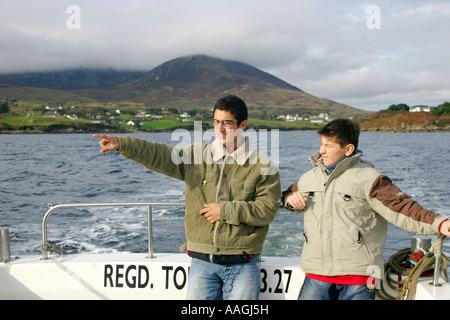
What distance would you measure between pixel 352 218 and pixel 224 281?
1.09 m

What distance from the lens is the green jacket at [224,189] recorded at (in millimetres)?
2869

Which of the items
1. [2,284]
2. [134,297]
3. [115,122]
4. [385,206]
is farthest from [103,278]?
[115,122]

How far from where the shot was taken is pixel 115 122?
4473 inches

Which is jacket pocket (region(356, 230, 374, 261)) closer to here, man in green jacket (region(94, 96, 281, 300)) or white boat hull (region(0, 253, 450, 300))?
man in green jacket (region(94, 96, 281, 300))

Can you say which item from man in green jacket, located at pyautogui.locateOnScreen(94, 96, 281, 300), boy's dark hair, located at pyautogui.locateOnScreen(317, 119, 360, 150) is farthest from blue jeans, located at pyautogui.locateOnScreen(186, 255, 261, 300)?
boy's dark hair, located at pyautogui.locateOnScreen(317, 119, 360, 150)

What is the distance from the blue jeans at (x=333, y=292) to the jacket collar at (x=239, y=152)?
108 cm

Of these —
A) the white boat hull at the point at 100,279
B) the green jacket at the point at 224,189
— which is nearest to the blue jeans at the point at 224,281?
the green jacket at the point at 224,189

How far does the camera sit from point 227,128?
296 centimetres

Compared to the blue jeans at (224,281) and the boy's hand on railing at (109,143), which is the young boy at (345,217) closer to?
the blue jeans at (224,281)

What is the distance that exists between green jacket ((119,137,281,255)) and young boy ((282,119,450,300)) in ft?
0.93

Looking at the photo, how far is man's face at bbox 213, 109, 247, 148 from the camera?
9.62ft

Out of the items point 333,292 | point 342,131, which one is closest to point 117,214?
point 333,292
